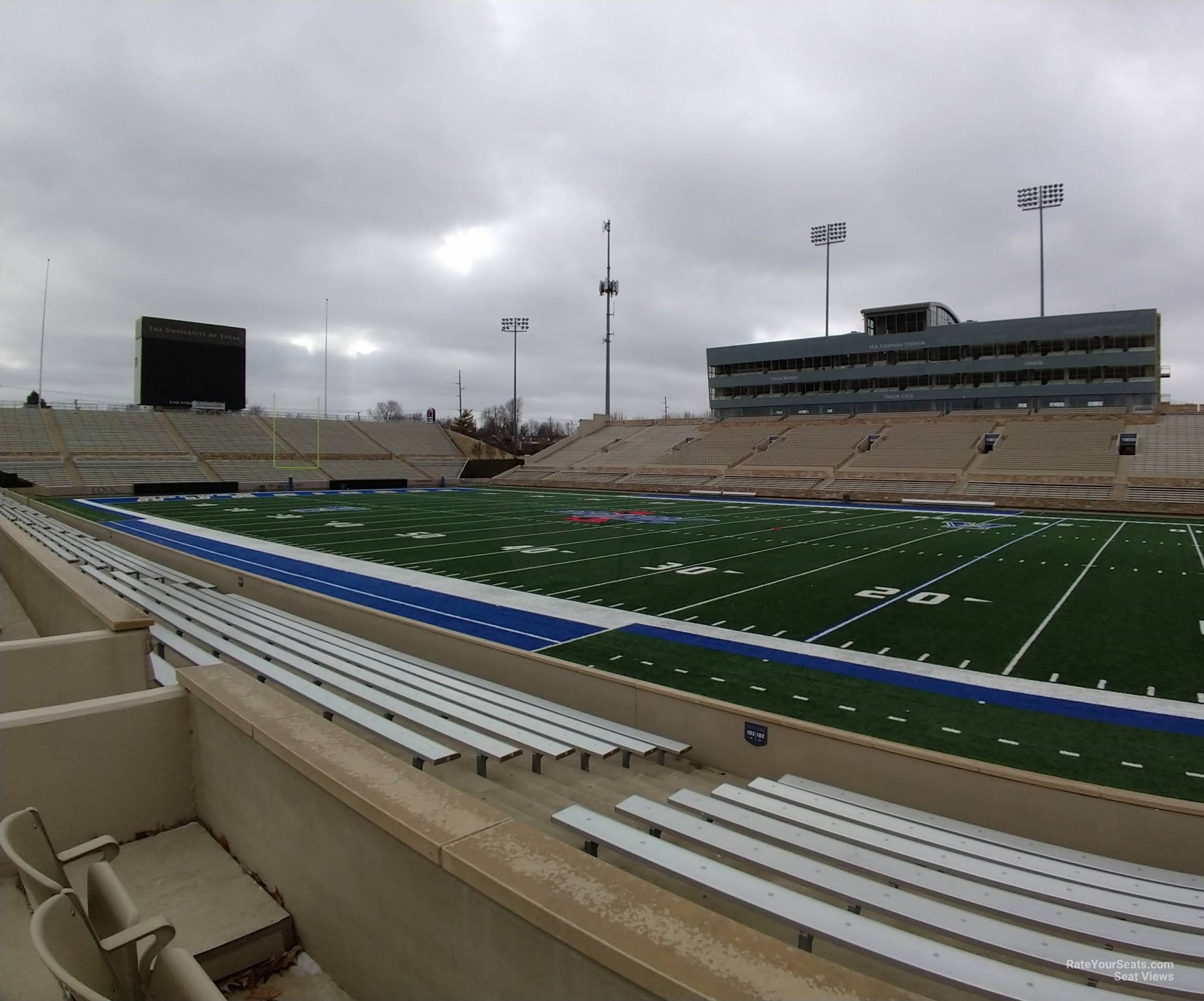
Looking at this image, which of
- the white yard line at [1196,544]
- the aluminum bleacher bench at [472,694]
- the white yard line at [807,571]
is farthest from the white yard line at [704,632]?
the white yard line at [1196,544]

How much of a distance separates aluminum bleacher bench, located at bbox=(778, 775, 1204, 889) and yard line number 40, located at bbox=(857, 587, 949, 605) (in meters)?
8.86

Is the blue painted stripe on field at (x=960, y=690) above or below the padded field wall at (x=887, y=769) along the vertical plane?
below

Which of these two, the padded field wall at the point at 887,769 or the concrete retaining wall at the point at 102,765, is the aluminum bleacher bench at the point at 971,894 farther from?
the concrete retaining wall at the point at 102,765

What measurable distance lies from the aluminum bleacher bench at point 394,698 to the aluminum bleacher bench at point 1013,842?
6.78ft

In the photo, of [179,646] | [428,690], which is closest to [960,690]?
[428,690]

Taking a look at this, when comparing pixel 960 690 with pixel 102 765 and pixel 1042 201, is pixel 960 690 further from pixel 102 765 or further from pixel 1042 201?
pixel 1042 201

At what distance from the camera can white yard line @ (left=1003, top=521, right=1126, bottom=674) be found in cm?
1013

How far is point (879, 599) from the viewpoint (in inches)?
543

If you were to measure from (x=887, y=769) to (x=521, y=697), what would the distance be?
361cm

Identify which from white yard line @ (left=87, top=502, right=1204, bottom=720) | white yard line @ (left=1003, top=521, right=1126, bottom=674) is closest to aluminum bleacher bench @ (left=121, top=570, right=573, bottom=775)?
white yard line @ (left=87, top=502, right=1204, bottom=720)

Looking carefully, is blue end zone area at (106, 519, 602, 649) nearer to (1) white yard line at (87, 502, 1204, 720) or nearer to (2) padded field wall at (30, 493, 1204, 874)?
(1) white yard line at (87, 502, 1204, 720)

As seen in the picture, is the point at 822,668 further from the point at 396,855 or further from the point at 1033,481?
the point at 1033,481

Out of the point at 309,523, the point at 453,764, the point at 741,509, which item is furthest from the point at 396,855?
the point at 741,509

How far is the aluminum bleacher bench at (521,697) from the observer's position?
625 centimetres
